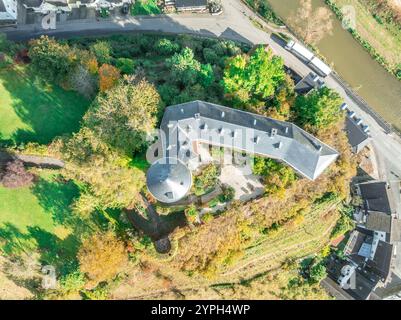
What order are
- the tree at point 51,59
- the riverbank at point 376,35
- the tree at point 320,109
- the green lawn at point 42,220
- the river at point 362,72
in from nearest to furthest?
1. the green lawn at point 42,220
2. the tree at point 320,109
3. the tree at point 51,59
4. the river at point 362,72
5. the riverbank at point 376,35

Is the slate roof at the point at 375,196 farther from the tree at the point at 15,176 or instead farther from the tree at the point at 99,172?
the tree at the point at 15,176

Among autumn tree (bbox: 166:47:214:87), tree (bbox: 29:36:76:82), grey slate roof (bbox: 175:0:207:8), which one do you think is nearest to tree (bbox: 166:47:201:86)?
autumn tree (bbox: 166:47:214:87)

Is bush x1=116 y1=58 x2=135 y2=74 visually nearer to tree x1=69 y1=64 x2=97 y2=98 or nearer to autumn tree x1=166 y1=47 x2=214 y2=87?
tree x1=69 y1=64 x2=97 y2=98

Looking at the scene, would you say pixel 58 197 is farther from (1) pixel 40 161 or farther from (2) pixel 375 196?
(2) pixel 375 196

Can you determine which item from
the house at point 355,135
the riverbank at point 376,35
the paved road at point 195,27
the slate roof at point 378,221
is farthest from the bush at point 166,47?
the slate roof at point 378,221

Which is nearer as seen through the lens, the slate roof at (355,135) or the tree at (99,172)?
the tree at (99,172)

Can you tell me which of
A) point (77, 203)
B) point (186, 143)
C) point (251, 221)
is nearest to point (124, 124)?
point (186, 143)
